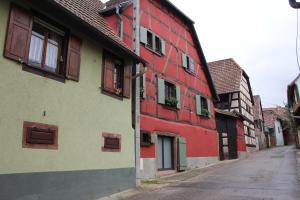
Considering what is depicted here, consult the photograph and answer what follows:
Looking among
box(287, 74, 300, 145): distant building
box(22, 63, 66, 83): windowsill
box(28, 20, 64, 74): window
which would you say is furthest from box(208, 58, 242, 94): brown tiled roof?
box(22, 63, 66, 83): windowsill

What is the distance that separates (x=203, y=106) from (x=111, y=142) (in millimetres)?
10890

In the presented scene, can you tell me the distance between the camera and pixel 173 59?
666 inches

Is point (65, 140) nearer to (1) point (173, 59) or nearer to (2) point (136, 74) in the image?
(2) point (136, 74)

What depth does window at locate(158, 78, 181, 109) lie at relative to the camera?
48.9 ft

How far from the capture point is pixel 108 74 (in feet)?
34.9

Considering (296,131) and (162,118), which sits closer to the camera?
(162,118)

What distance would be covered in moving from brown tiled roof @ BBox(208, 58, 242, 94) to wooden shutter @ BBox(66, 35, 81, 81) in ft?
64.7

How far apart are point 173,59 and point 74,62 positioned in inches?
341

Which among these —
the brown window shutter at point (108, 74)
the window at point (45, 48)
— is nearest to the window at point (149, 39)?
the brown window shutter at point (108, 74)

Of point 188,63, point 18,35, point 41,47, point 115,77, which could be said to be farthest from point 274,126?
point 18,35

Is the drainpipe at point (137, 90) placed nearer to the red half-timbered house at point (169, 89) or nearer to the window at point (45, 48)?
the red half-timbered house at point (169, 89)

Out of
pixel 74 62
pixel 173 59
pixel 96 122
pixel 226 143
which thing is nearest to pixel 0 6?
pixel 74 62

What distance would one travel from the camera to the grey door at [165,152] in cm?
1443

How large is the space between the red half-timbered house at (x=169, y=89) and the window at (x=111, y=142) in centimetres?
234
